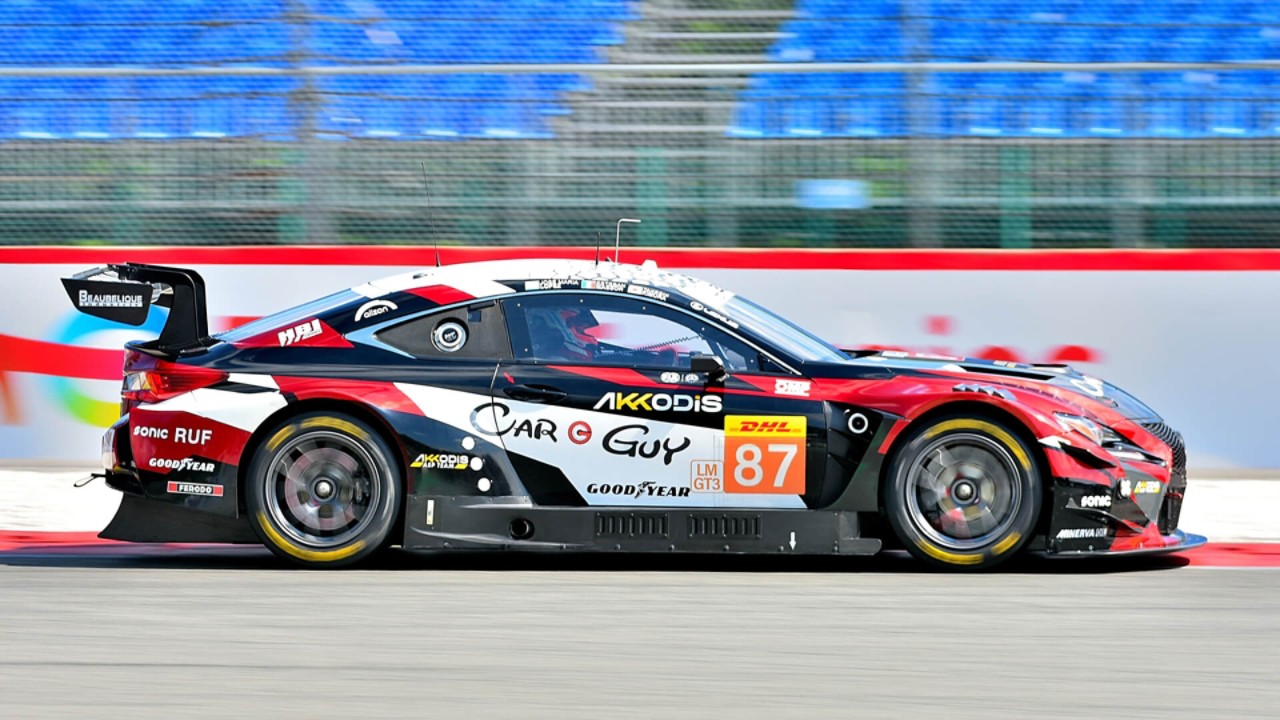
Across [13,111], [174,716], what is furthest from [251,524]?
[13,111]

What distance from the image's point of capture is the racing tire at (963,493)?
679 centimetres

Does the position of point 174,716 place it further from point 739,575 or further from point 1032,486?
point 1032,486

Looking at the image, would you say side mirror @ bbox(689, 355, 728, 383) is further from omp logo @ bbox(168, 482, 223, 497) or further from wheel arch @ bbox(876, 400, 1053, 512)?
omp logo @ bbox(168, 482, 223, 497)

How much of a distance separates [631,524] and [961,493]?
1.37 meters

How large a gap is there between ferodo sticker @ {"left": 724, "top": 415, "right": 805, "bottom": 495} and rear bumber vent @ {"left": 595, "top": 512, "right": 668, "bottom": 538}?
314 mm

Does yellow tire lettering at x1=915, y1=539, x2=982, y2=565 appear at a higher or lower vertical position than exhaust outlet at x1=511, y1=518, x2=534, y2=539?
lower

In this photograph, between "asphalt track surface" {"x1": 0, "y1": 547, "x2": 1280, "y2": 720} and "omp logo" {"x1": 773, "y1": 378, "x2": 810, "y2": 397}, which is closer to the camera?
"asphalt track surface" {"x1": 0, "y1": 547, "x2": 1280, "y2": 720}

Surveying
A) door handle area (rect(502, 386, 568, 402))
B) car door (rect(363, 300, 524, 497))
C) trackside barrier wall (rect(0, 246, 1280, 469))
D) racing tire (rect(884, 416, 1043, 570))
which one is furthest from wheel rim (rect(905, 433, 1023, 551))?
trackside barrier wall (rect(0, 246, 1280, 469))

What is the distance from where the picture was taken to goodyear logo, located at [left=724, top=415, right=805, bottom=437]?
680 cm

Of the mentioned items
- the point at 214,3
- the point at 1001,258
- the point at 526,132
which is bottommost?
the point at 1001,258

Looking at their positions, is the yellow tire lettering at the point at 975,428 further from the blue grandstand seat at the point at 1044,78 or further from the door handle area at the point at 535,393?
the blue grandstand seat at the point at 1044,78

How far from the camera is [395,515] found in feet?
22.7

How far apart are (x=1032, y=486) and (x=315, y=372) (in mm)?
3028

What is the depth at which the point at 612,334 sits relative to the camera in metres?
7.10
